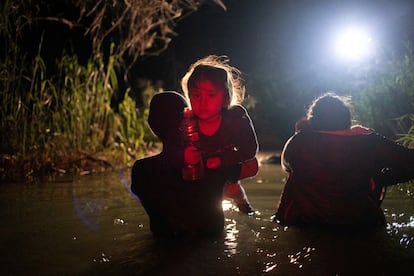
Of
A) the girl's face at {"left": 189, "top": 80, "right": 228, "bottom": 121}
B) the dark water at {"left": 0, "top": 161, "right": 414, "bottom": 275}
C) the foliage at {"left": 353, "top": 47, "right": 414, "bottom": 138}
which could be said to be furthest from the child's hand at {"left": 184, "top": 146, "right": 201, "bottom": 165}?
the foliage at {"left": 353, "top": 47, "right": 414, "bottom": 138}

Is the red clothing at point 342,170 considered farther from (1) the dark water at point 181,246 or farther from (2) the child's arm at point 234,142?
(2) the child's arm at point 234,142

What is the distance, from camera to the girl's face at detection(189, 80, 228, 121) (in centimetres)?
310

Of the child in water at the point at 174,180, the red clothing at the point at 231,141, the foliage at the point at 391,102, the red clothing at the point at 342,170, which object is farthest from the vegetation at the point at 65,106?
the red clothing at the point at 342,170

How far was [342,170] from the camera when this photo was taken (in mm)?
3322

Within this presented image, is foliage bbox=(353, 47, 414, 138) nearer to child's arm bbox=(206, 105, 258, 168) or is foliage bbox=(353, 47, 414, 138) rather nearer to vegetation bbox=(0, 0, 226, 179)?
child's arm bbox=(206, 105, 258, 168)

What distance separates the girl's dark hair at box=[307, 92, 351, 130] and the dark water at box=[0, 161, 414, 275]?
655mm

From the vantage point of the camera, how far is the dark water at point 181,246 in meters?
2.65

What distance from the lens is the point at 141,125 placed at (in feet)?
25.2

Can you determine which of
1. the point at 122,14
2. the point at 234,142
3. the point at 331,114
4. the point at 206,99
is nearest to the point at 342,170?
the point at 331,114

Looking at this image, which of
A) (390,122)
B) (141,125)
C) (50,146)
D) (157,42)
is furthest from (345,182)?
(157,42)

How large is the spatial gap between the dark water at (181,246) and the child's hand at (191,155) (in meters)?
0.47

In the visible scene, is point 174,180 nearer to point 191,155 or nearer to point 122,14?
point 191,155

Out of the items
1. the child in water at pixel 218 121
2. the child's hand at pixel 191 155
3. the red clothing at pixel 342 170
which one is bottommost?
the red clothing at pixel 342 170

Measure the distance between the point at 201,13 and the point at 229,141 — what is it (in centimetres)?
1205
